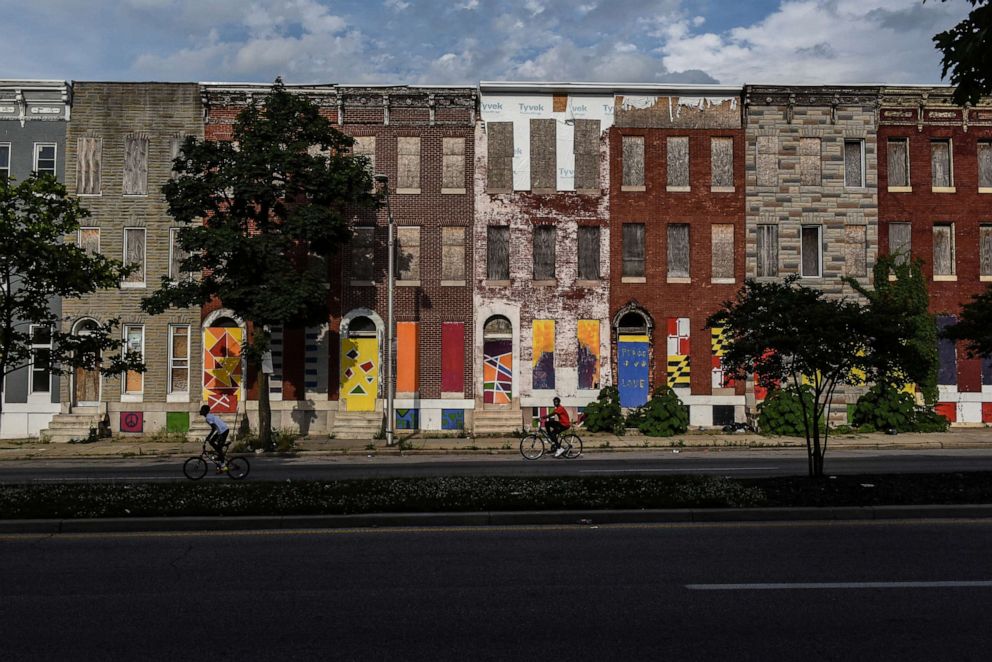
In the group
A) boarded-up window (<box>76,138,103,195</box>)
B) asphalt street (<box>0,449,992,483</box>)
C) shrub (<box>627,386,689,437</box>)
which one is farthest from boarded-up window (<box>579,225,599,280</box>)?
boarded-up window (<box>76,138,103,195</box>)

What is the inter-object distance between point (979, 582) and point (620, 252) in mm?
25388

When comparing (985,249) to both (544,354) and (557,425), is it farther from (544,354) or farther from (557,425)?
(557,425)

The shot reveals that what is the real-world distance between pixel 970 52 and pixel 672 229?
22767mm

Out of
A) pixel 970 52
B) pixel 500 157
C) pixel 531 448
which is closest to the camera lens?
pixel 970 52

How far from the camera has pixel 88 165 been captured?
32625 millimetres

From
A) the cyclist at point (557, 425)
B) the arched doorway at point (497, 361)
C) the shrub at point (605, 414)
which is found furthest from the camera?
the arched doorway at point (497, 361)

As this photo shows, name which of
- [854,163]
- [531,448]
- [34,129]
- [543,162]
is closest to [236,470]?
[531,448]

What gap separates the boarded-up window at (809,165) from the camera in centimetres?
3350

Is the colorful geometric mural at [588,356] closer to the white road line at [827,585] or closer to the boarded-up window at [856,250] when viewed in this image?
the boarded-up window at [856,250]

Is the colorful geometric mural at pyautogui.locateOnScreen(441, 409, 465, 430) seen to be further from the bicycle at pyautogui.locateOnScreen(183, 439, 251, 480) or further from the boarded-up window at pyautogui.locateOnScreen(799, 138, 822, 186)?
the boarded-up window at pyautogui.locateOnScreen(799, 138, 822, 186)

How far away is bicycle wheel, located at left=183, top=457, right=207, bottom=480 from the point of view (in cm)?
1984

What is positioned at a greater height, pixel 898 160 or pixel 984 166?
pixel 898 160

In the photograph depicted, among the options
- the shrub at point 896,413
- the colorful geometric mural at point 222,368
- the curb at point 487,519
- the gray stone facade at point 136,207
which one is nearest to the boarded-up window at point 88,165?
the gray stone facade at point 136,207

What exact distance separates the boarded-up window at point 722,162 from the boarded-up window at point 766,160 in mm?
989
